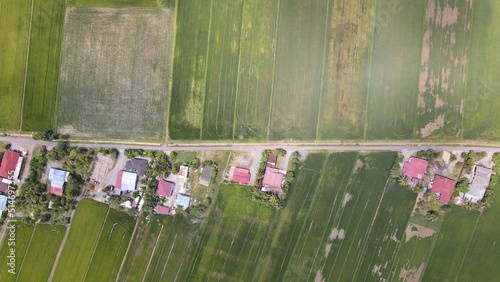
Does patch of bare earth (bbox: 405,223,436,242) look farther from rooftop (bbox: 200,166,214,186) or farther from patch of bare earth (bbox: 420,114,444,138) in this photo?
rooftop (bbox: 200,166,214,186)

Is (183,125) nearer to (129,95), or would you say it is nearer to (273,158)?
(129,95)

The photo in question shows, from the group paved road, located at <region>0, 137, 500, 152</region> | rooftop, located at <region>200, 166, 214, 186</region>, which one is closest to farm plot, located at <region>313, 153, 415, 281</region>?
paved road, located at <region>0, 137, 500, 152</region>

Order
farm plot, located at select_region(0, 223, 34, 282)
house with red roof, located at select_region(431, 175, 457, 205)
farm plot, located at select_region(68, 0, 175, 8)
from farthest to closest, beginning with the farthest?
1. farm plot, located at select_region(68, 0, 175, 8)
2. house with red roof, located at select_region(431, 175, 457, 205)
3. farm plot, located at select_region(0, 223, 34, 282)

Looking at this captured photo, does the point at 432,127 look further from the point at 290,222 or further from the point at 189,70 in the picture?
the point at 189,70

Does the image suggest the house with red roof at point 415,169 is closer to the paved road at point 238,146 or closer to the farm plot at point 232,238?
the paved road at point 238,146

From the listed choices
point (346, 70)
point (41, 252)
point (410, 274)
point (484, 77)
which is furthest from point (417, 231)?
point (41, 252)

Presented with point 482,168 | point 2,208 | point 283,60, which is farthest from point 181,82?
point 482,168
